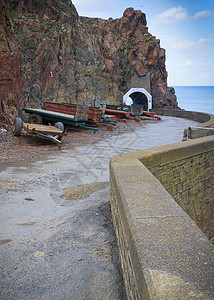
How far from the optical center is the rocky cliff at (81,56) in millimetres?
26234

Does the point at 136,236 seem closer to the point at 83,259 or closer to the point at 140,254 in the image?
the point at 140,254

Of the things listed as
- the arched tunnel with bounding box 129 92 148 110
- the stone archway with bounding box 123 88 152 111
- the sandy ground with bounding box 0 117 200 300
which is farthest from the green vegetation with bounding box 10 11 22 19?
the sandy ground with bounding box 0 117 200 300

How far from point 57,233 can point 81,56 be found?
106ft

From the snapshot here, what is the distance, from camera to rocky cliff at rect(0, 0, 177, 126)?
26.2m

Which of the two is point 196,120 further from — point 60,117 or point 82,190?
point 82,190

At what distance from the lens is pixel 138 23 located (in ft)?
161

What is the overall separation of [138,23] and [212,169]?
47.1 m

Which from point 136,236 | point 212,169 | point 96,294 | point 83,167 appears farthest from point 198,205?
point 136,236

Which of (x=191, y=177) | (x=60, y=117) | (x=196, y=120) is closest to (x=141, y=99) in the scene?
(x=196, y=120)

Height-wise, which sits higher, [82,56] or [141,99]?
[82,56]

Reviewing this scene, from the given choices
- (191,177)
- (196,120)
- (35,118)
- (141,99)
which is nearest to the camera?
(191,177)

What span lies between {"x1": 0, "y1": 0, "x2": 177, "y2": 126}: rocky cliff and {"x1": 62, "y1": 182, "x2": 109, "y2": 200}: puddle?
17947 millimetres

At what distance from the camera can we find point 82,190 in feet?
21.1

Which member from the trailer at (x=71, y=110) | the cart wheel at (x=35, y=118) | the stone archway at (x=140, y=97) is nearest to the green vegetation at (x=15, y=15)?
the trailer at (x=71, y=110)
